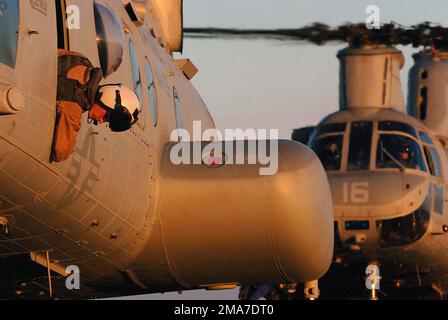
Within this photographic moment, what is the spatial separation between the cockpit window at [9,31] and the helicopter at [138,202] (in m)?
0.36

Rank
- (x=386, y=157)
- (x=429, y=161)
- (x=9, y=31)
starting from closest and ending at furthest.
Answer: (x=9, y=31) < (x=386, y=157) < (x=429, y=161)

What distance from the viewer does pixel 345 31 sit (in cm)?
2328

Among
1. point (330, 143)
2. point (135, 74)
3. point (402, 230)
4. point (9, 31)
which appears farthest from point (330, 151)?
point (9, 31)

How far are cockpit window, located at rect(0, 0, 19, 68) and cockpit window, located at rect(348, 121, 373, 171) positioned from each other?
573 inches

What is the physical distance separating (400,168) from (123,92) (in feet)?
44.7

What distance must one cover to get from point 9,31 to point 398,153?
1491 cm

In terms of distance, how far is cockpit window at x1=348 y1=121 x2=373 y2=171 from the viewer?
71.8 ft

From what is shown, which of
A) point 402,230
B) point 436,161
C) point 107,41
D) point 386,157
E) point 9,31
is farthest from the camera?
point 436,161

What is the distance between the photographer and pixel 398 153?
21.8 metres

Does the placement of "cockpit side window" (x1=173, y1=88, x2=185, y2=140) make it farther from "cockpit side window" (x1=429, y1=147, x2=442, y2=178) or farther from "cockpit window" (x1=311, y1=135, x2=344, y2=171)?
"cockpit side window" (x1=429, y1=147, x2=442, y2=178)

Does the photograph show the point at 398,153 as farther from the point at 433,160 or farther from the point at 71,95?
the point at 71,95

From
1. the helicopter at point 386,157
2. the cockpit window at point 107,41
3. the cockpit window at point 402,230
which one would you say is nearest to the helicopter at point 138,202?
the cockpit window at point 107,41
